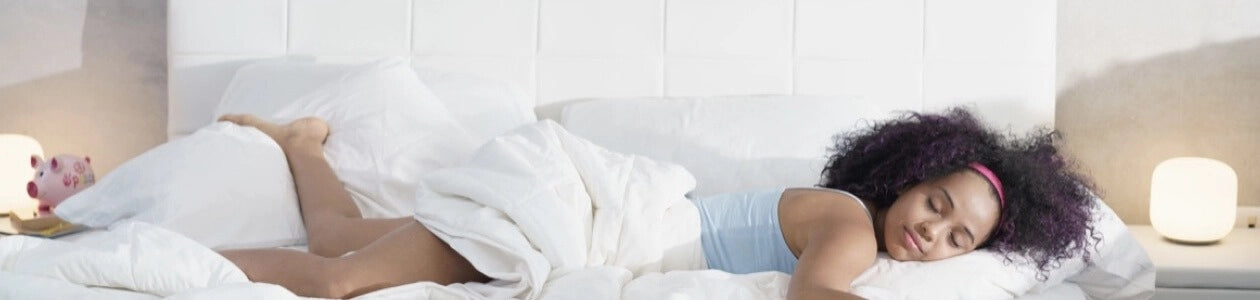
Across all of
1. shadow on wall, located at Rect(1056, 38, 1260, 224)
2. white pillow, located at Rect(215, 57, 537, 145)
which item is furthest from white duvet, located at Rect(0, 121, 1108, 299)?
shadow on wall, located at Rect(1056, 38, 1260, 224)

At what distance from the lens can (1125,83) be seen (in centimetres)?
328

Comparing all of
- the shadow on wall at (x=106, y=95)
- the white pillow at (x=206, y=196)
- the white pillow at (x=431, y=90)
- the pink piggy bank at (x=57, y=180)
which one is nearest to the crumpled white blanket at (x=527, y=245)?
the white pillow at (x=206, y=196)

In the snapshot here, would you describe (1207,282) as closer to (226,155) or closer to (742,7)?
(742,7)

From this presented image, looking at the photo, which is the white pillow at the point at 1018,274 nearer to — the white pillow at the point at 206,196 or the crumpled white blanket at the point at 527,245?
the crumpled white blanket at the point at 527,245

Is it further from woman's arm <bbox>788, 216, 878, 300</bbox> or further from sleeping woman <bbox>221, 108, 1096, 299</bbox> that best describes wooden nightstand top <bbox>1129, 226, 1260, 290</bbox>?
woman's arm <bbox>788, 216, 878, 300</bbox>

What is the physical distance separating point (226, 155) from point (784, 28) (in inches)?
49.0

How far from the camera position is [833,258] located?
2047 mm

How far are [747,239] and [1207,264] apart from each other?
1070mm

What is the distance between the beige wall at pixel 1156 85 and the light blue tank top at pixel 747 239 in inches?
47.8

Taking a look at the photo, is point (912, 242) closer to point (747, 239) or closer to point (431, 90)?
point (747, 239)

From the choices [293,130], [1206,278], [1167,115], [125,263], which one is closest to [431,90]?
[293,130]

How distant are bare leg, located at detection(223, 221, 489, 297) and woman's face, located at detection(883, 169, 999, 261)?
67 centimetres

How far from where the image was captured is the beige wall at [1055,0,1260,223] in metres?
3.25

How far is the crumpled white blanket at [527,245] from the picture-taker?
1.92 meters
